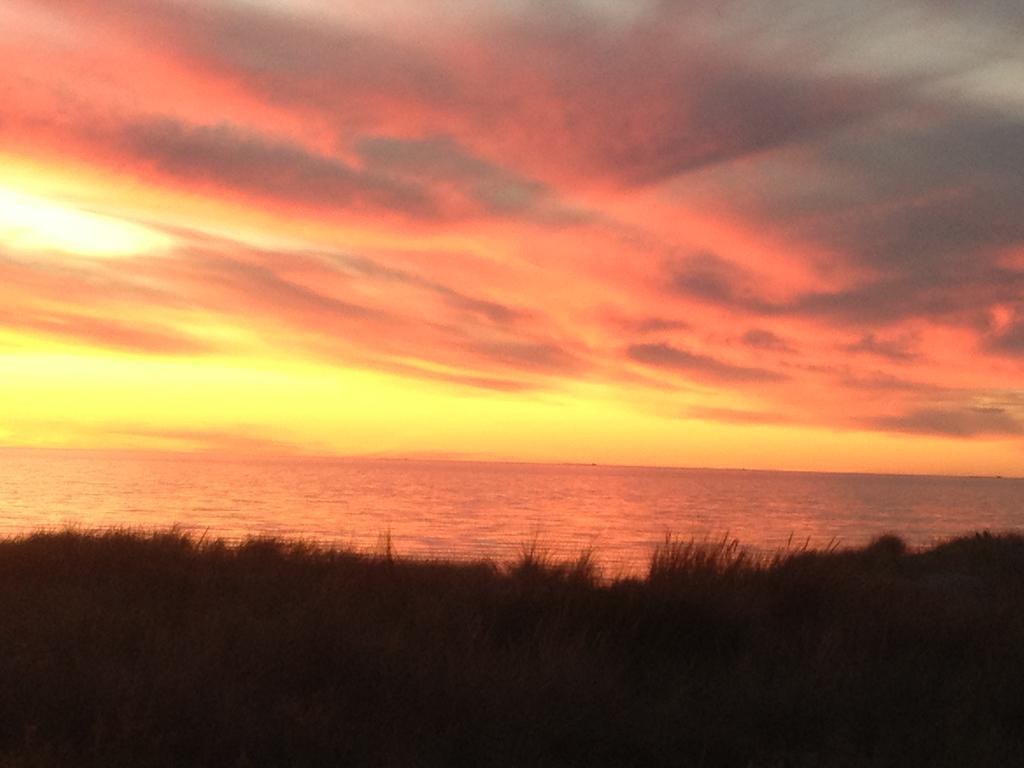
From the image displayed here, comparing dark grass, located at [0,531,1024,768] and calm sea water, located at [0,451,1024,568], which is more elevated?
dark grass, located at [0,531,1024,768]

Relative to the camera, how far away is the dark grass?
6191mm

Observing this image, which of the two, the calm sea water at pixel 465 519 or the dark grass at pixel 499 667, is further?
the calm sea water at pixel 465 519

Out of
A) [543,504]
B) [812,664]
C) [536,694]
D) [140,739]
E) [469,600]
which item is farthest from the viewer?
[543,504]

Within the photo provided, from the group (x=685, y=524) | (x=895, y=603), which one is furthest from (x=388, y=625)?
(x=685, y=524)

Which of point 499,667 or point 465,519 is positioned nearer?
point 499,667

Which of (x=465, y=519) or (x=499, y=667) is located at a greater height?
(x=499, y=667)

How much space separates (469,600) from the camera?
981 centimetres

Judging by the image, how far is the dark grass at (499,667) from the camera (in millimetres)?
6191

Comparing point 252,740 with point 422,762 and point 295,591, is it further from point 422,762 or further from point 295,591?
point 295,591

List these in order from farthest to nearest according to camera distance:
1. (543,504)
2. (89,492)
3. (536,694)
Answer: (543,504), (89,492), (536,694)

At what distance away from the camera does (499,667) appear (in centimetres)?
742

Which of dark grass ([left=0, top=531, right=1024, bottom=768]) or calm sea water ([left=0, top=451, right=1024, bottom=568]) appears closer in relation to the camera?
dark grass ([left=0, top=531, right=1024, bottom=768])

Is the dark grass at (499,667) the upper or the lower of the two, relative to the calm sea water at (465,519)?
upper

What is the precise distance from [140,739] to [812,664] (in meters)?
5.44
